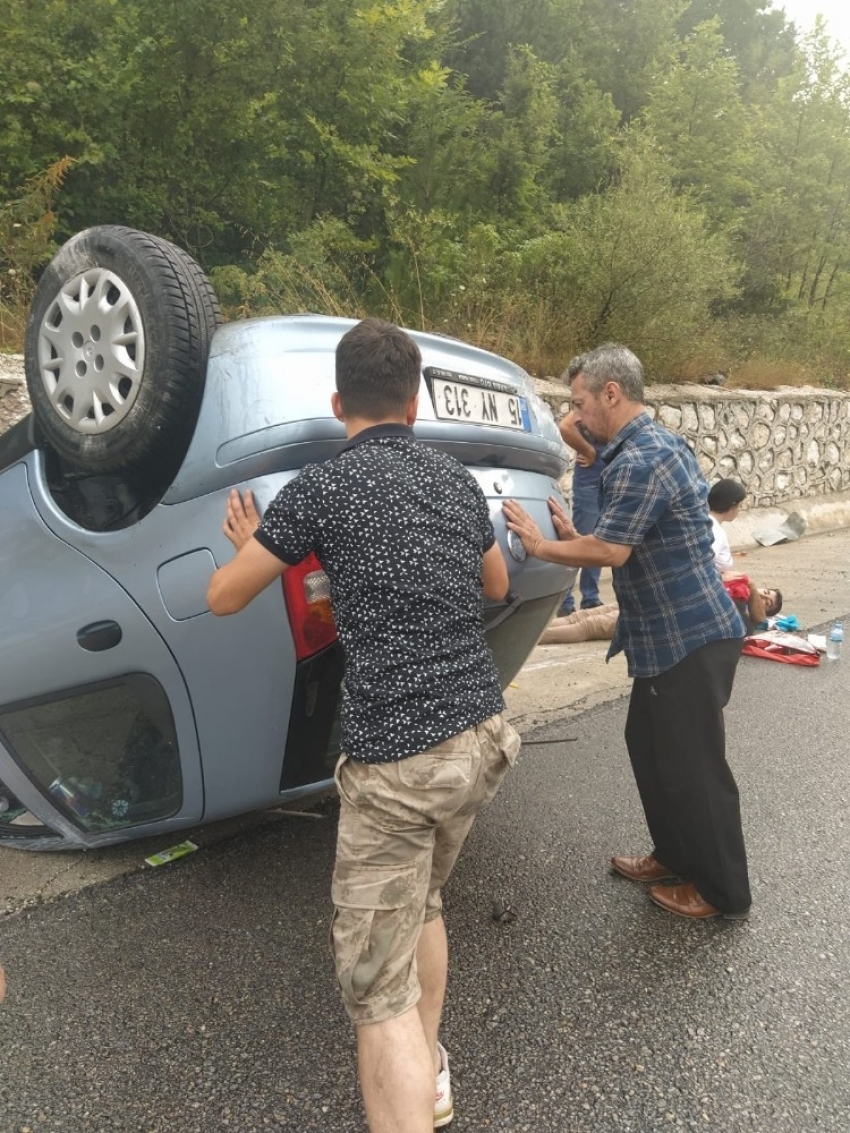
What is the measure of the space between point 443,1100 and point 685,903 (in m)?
1.21

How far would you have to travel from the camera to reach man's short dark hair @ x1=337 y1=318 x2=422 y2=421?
179cm

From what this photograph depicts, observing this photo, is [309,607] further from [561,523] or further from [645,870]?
[645,870]

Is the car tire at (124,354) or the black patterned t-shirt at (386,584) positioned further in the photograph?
the car tire at (124,354)

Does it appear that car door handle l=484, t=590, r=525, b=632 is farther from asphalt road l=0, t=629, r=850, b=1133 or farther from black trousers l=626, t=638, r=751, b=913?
asphalt road l=0, t=629, r=850, b=1133

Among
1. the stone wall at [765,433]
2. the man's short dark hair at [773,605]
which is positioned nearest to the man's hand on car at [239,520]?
the man's short dark hair at [773,605]

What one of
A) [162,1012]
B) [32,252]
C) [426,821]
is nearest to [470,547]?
[426,821]

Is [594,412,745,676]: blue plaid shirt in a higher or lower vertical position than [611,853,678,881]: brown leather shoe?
higher

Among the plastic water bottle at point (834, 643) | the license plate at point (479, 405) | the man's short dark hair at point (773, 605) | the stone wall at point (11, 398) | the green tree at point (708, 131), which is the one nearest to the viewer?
the license plate at point (479, 405)

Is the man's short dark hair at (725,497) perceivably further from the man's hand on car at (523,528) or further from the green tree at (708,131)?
the green tree at (708,131)

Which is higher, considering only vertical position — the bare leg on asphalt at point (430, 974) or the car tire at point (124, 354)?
the car tire at point (124, 354)

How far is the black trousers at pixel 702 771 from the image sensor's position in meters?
2.72

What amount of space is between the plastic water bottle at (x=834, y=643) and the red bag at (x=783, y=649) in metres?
0.13

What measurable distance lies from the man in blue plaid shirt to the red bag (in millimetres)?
3289

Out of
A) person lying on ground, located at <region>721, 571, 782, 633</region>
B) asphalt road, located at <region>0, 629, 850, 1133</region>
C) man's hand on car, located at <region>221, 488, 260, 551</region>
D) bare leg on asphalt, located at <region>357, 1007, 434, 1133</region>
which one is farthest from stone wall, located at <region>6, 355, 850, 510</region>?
bare leg on asphalt, located at <region>357, 1007, 434, 1133</region>
